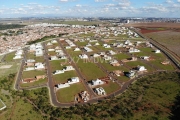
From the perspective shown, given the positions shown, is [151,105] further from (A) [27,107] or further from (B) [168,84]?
(A) [27,107]

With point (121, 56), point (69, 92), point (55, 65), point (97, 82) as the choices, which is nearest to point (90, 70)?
point (97, 82)

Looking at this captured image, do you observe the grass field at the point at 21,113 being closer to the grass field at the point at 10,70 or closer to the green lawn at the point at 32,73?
the green lawn at the point at 32,73

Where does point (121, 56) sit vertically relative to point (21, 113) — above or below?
above

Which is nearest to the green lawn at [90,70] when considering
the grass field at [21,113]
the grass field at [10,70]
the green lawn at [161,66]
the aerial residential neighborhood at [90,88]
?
the aerial residential neighborhood at [90,88]

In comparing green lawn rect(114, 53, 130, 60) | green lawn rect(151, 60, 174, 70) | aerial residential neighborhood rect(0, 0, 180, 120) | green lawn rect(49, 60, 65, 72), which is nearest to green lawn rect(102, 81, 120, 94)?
aerial residential neighborhood rect(0, 0, 180, 120)

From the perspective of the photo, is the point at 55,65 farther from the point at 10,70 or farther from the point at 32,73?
the point at 10,70

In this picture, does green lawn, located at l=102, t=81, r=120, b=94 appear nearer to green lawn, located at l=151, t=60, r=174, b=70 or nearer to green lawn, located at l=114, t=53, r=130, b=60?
green lawn, located at l=151, t=60, r=174, b=70

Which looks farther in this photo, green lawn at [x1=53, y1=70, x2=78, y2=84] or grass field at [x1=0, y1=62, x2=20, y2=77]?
grass field at [x1=0, y1=62, x2=20, y2=77]
